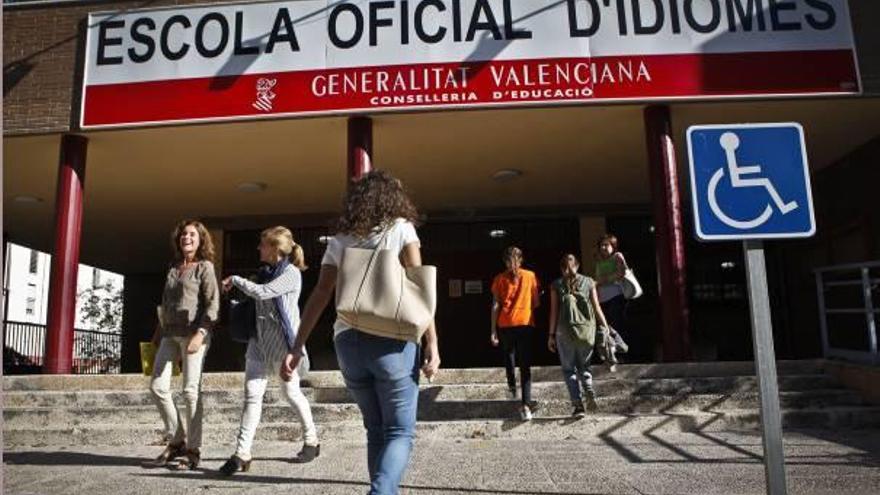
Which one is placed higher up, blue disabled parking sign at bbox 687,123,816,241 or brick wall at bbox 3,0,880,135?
brick wall at bbox 3,0,880,135

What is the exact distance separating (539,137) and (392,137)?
1.92m

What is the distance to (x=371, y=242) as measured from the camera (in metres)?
3.01

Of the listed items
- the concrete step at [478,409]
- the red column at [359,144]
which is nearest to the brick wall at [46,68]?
the red column at [359,144]

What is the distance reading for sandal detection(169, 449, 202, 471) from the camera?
488 centimetres

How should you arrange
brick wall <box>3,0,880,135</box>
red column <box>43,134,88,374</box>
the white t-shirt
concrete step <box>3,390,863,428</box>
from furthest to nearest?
brick wall <box>3,0,880,135</box> → red column <box>43,134,88,374</box> → concrete step <box>3,390,863,428</box> → the white t-shirt

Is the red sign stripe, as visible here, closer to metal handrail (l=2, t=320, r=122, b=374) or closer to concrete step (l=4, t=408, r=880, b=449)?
concrete step (l=4, t=408, r=880, b=449)

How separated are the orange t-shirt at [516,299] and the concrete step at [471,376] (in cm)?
94

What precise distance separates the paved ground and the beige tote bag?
5.69 feet

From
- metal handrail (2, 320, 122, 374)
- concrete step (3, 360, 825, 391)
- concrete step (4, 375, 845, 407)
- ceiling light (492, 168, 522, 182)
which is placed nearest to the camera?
concrete step (4, 375, 845, 407)

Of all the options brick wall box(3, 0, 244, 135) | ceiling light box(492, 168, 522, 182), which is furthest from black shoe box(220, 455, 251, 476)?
ceiling light box(492, 168, 522, 182)

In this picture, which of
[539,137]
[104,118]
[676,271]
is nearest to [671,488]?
[676,271]

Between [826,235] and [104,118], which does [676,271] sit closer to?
[826,235]

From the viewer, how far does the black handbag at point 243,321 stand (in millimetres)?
4898

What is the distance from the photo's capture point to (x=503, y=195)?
12438 mm
